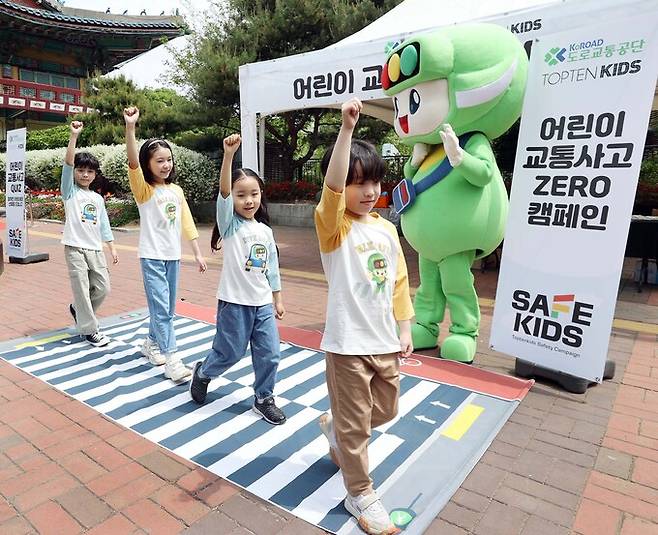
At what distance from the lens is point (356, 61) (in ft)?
17.2

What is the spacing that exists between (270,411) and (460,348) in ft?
5.13

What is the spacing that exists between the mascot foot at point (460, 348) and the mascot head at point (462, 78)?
1451mm

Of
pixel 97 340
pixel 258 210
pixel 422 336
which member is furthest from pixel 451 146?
pixel 97 340

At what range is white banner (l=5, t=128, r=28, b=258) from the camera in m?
7.75

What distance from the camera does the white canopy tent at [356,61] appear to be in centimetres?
416

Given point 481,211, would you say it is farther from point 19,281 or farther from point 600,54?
point 19,281

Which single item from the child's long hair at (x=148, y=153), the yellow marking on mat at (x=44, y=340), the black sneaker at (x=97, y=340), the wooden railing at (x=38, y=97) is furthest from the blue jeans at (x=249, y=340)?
the wooden railing at (x=38, y=97)

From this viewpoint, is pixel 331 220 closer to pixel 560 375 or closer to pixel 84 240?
pixel 560 375

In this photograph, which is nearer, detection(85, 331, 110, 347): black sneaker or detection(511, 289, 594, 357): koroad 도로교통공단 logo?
detection(511, 289, 594, 357): koroad 도로교통공단 logo

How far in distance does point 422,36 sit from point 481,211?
1242 millimetres

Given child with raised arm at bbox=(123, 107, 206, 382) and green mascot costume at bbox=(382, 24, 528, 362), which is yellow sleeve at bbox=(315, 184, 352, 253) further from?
child with raised arm at bbox=(123, 107, 206, 382)

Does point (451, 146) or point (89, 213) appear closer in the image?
point (451, 146)

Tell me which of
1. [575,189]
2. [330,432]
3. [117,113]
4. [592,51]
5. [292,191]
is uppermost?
[117,113]

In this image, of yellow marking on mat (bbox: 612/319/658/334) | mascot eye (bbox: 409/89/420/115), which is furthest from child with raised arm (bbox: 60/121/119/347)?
yellow marking on mat (bbox: 612/319/658/334)
